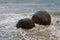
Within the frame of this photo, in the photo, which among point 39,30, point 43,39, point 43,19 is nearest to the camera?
point 43,39

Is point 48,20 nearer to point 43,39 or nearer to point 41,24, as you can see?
point 41,24

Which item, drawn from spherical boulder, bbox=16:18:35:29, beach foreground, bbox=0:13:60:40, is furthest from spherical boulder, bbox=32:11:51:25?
spherical boulder, bbox=16:18:35:29

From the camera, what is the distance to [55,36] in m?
8.45

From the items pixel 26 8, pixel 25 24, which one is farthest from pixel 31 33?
pixel 26 8

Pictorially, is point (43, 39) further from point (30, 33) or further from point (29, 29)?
point (29, 29)

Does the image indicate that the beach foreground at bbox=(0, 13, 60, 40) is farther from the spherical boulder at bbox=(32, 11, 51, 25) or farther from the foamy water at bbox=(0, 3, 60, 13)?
the foamy water at bbox=(0, 3, 60, 13)

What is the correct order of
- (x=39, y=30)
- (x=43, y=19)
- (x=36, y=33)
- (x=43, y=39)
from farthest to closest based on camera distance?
(x=43, y=19), (x=39, y=30), (x=36, y=33), (x=43, y=39)

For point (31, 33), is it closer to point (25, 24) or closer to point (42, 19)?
point (25, 24)

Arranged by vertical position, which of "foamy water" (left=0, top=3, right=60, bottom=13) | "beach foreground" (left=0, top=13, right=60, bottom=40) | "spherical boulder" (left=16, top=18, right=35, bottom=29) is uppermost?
"spherical boulder" (left=16, top=18, right=35, bottom=29)

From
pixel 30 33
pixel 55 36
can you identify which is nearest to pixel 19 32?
pixel 30 33

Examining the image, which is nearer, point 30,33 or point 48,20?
point 30,33

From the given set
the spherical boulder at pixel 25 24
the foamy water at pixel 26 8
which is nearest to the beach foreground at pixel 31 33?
the spherical boulder at pixel 25 24

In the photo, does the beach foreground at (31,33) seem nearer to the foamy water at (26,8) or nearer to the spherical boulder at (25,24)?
the spherical boulder at (25,24)

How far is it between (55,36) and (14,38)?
66.0 inches
